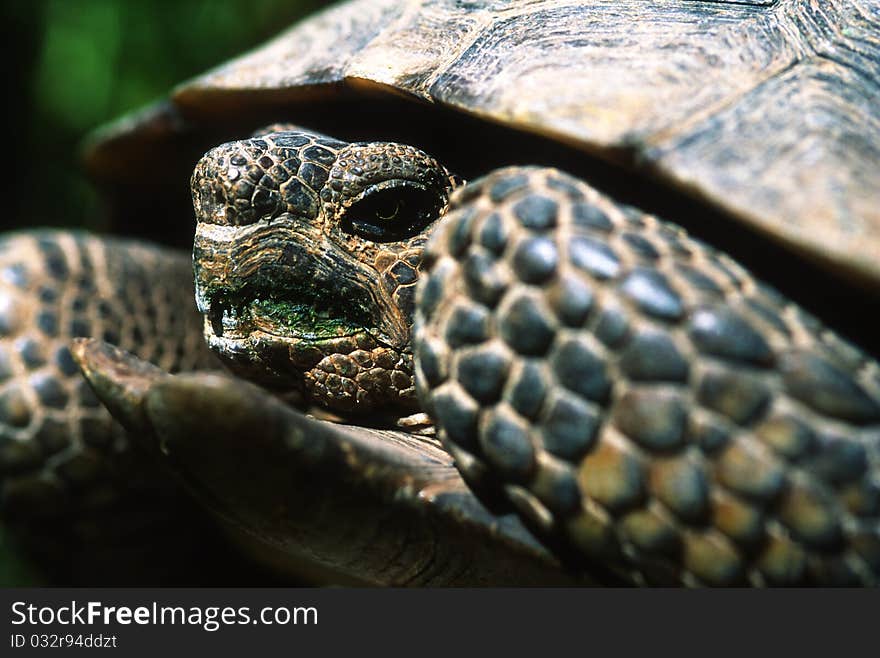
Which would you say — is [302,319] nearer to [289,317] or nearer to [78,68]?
[289,317]

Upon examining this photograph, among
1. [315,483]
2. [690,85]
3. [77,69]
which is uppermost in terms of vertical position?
[690,85]

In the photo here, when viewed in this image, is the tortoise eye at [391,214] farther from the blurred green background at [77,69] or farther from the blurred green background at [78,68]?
the blurred green background at [77,69]

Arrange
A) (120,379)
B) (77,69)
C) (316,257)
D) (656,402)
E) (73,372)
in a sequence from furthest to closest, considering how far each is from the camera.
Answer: (77,69)
(73,372)
(316,257)
(120,379)
(656,402)

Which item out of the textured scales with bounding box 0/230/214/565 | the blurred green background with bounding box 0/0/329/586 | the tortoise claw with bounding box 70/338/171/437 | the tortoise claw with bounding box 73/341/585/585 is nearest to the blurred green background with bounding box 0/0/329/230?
the blurred green background with bounding box 0/0/329/586

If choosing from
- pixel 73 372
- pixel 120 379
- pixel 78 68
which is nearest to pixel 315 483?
pixel 120 379

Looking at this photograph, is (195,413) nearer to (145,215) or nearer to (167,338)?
(167,338)

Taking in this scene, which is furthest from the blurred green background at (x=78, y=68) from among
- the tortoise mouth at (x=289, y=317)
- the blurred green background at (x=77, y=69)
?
the tortoise mouth at (x=289, y=317)
